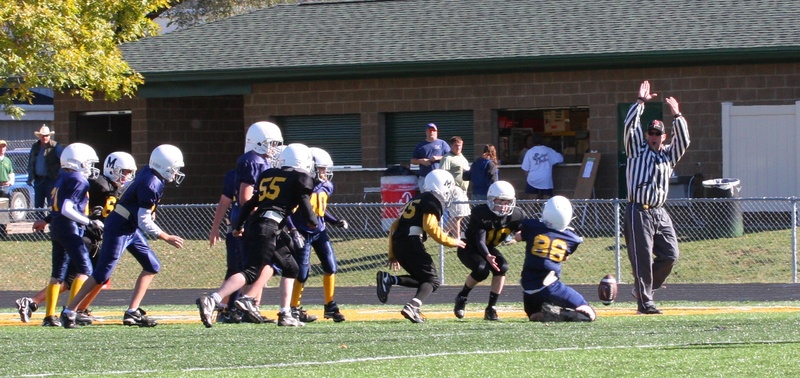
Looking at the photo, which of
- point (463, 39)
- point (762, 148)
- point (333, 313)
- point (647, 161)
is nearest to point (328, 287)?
point (333, 313)

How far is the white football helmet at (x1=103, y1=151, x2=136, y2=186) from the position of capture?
39.1ft

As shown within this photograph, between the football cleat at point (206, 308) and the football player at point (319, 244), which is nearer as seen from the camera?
the football cleat at point (206, 308)

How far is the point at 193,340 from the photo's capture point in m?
9.96

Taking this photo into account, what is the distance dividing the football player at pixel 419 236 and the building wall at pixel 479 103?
969 cm

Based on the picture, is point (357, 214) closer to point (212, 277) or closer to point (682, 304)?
point (212, 277)

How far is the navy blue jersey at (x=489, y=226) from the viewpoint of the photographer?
11.6m

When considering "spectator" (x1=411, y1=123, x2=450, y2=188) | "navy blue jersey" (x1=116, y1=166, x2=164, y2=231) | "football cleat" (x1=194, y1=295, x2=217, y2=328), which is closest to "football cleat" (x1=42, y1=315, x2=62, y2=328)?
"navy blue jersey" (x1=116, y1=166, x2=164, y2=231)

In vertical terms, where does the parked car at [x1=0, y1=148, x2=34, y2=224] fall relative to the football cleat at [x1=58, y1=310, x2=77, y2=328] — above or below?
above

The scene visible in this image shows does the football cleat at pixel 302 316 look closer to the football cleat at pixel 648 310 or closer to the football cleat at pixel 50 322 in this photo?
the football cleat at pixel 50 322

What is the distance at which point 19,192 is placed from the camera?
25.3 metres

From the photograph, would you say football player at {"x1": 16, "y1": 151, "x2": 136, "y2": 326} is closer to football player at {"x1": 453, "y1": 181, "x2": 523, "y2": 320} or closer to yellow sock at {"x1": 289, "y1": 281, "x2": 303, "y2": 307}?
yellow sock at {"x1": 289, "y1": 281, "x2": 303, "y2": 307}

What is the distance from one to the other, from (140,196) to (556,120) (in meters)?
11.8

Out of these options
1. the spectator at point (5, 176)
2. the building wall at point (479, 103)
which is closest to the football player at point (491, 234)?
the building wall at point (479, 103)

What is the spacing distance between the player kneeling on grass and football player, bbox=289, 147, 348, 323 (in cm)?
172
